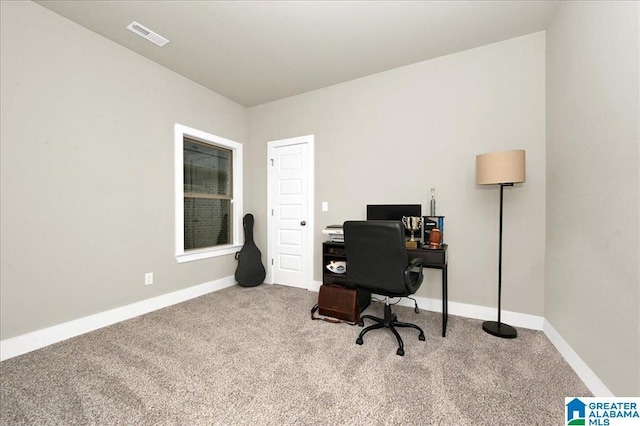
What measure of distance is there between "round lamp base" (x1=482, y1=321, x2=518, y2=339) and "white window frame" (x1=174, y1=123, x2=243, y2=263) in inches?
131

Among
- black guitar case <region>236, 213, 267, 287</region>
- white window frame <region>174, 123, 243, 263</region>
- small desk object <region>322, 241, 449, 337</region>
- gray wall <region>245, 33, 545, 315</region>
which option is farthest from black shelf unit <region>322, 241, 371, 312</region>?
white window frame <region>174, 123, 243, 263</region>

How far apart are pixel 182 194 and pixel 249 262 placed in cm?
131

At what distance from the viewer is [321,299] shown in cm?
263

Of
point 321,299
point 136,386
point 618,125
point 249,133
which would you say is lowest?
point 136,386

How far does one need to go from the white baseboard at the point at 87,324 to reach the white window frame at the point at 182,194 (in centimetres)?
45

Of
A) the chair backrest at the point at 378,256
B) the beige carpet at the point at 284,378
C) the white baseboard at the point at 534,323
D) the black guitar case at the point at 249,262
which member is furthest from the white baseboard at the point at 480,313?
the black guitar case at the point at 249,262

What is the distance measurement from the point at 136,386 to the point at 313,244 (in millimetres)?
2356

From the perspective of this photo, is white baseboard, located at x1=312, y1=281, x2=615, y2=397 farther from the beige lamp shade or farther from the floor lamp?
the beige lamp shade

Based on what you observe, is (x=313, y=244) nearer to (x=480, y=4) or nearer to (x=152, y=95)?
(x=152, y=95)

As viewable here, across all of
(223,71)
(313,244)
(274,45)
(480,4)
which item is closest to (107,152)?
(223,71)

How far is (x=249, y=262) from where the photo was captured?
12.2 feet

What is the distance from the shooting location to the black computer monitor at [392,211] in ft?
8.98

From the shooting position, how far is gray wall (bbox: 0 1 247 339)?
Answer: 1.97 metres

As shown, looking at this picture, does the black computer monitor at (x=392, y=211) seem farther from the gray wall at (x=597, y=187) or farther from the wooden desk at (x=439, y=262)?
the gray wall at (x=597, y=187)
